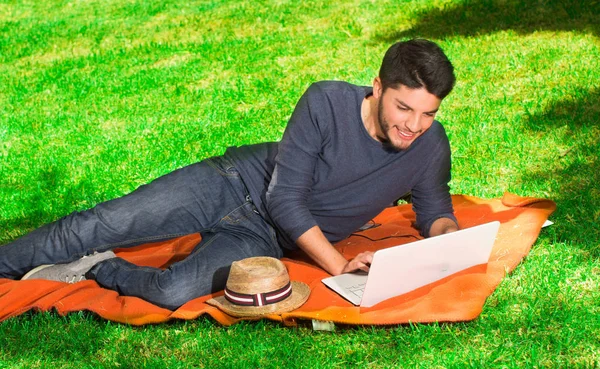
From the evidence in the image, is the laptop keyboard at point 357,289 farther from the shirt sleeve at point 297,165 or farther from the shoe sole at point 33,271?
the shoe sole at point 33,271

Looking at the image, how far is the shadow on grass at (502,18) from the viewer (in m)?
8.14

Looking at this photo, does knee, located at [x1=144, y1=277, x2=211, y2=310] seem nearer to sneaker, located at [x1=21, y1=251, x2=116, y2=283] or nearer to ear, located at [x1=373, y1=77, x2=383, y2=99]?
sneaker, located at [x1=21, y1=251, x2=116, y2=283]

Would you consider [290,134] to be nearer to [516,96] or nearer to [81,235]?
[81,235]

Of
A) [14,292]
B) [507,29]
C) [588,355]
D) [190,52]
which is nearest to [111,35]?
[190,52]

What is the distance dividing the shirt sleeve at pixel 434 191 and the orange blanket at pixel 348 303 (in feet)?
0.85

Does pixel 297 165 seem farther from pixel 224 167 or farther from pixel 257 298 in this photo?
pixel 257 298

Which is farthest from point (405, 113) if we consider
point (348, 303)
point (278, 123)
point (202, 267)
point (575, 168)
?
point (278, 123)

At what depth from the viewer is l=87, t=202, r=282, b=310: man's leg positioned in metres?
3.99

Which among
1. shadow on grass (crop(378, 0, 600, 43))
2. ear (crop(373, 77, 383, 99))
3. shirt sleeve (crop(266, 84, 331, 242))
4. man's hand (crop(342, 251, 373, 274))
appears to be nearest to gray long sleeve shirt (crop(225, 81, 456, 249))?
shirt sleeve (crop(266, 84, 331, 242))

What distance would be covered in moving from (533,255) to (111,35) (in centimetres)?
700

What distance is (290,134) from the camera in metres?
4.07

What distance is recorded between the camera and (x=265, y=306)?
367 centimetres

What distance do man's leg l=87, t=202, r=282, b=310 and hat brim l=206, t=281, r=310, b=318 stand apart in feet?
0.64

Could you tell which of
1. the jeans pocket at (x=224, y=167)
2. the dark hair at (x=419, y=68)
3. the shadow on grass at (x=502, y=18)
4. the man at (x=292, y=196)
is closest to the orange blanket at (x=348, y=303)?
the man at (x=292, y=196)
